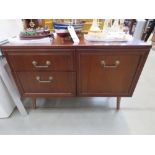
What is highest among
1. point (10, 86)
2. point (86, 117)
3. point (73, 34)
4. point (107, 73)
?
point (73, 34)

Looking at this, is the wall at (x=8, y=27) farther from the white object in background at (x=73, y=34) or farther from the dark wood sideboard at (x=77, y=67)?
the white object in background at (x=73, y=34)

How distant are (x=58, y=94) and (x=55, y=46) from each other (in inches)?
17.1

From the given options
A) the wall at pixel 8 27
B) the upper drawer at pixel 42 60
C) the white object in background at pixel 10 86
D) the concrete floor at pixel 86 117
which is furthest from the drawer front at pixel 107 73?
the wall at pixel 8 27

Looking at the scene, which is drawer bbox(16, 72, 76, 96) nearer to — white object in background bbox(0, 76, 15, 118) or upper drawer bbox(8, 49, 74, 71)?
upper drawer bbox(8, 49, 74, 71)

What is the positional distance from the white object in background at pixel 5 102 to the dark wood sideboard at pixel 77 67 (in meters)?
0.17

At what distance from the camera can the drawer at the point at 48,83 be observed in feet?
3.62

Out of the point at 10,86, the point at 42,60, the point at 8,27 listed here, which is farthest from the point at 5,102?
the point at 8,27

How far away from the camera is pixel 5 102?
128 centimetres

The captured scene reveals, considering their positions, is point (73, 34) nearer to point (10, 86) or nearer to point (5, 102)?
point (10, 86)

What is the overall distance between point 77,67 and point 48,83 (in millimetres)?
285

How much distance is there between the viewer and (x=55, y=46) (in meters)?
0.97

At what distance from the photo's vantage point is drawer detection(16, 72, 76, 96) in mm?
1104
